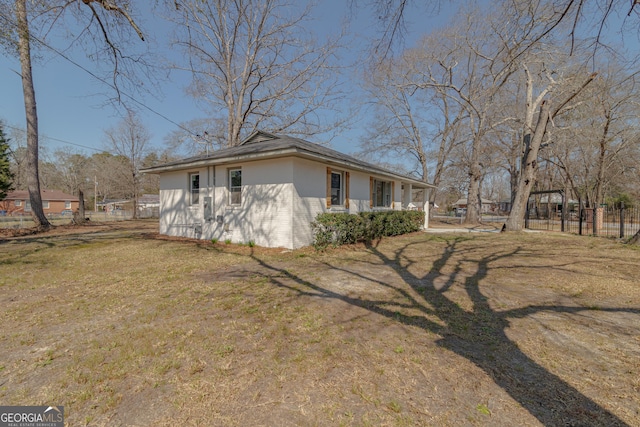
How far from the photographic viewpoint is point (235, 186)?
9.07 metres

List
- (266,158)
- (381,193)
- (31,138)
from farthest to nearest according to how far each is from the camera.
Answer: (381,193) → (31,138) → (266,158)

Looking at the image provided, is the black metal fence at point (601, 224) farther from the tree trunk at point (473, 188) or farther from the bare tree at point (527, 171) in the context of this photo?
the tree trunk at point (473, 188)

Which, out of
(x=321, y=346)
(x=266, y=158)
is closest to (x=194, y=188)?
(x=266, y=158)

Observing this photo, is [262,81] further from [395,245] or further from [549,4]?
[549,4]

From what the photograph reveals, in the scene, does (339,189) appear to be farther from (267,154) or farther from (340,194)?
(267,154)

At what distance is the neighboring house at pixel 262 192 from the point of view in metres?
7.94

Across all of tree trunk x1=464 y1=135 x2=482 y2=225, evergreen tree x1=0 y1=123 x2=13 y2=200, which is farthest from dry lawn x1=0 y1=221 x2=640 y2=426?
evergreen tree x1=0 y1=123 x2=13 y2=200

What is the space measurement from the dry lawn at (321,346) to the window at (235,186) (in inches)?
149

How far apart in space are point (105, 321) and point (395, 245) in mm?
8195

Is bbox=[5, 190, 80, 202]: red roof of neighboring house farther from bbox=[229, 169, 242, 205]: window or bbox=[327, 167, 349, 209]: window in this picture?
bbox=[327, 167, 349, 209]: window

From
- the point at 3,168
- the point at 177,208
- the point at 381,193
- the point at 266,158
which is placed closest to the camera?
the point at 266,158

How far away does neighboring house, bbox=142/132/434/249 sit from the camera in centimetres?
794

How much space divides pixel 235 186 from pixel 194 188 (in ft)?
7.34

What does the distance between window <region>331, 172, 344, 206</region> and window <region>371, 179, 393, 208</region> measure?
2.52m
